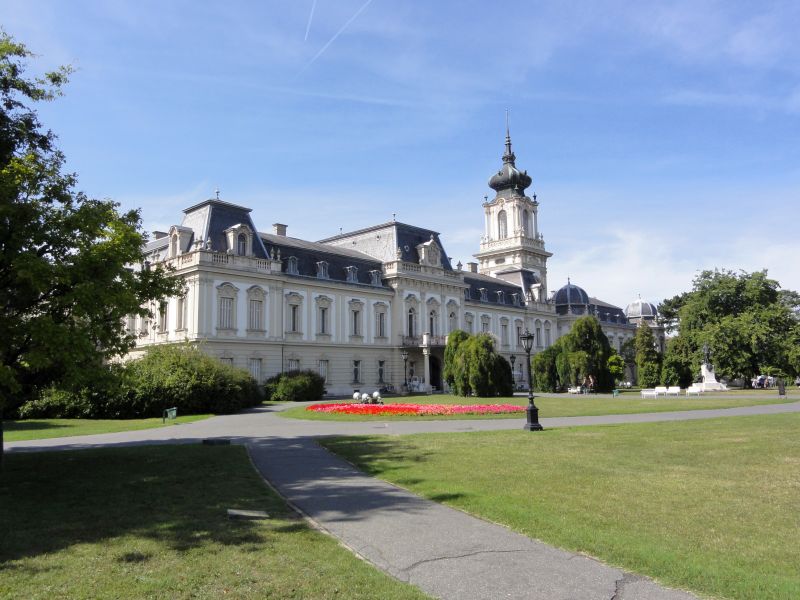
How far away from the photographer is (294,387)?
40.5 meters

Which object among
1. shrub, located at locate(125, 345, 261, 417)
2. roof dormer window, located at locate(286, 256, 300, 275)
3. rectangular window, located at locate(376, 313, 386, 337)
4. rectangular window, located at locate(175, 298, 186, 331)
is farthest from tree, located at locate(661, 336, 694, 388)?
rectangular window, located at locate(175, 298, 186, 331)

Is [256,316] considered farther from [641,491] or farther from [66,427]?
[641,491]

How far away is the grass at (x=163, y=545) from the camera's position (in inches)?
224

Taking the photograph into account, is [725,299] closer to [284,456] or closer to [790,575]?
[284,456]

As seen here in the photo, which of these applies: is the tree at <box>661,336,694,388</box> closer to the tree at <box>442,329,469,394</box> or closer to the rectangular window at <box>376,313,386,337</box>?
the tree at <box>442,329,469,394</box>

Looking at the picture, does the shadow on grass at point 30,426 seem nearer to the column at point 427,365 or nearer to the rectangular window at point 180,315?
the rectangular window at point 180,315

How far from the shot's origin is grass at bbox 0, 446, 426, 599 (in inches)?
224

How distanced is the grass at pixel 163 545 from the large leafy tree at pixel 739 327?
55356 mm

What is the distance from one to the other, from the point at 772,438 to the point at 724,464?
523 cm

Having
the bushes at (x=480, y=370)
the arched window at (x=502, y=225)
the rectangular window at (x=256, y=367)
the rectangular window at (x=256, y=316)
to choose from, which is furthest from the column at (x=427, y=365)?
the arched window at (x=502, y=225)

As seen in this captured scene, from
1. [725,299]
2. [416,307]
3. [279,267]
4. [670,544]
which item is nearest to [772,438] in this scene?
[670,544]

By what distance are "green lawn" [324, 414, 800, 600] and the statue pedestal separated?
37.2 metres

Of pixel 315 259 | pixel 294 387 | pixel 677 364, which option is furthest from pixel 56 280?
pixel 677 364

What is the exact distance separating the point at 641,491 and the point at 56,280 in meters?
10.6
